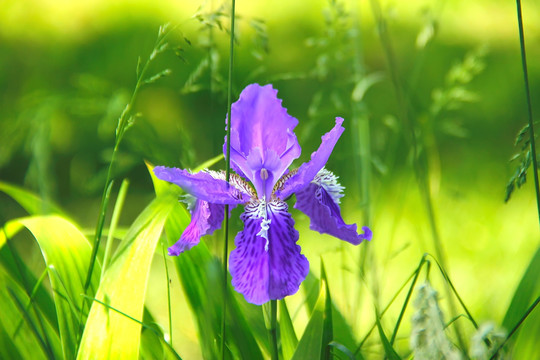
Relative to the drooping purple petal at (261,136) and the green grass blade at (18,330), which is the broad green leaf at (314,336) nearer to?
the drooping purple petal at (261,136)

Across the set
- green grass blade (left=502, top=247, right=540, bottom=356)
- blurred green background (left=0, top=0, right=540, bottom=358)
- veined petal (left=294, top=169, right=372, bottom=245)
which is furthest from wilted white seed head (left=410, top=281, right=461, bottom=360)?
blurred green background (left=0, top=0, right=540, bottom=358)

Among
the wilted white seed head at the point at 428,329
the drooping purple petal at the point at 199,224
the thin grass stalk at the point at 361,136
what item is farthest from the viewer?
the thin grass stalk at the point at 361,136

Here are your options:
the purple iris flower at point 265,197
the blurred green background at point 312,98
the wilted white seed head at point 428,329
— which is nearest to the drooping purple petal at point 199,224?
the purple iris flower at point 265,197

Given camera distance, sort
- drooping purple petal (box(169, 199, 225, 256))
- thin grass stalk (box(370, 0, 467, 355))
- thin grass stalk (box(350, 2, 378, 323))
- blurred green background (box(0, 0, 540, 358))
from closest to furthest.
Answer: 1. thin grass stalk (box(370, 0, 467, 355))
2. drooping purple petal (box(169, 199, 225, 256))
3. thin grass stalk (box(350, 2, 378, 323))
4. blurred green background (box(0, 0, 540, 358))

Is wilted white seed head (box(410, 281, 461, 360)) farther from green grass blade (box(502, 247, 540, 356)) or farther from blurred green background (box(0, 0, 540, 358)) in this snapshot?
blurred green background (box(0, 0, 540, 358))

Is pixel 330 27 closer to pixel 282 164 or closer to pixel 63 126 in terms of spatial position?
pixel 282 164

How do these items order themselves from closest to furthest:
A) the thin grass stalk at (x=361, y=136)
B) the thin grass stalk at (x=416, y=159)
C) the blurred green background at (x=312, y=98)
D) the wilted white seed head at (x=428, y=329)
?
the wilted white seed head at (x=428, y=329) < the thin grass stalk at (x=416, y=159) < the thin grass stalk at (x=361, y=136) < the blurred green background at (x=312, y=98)

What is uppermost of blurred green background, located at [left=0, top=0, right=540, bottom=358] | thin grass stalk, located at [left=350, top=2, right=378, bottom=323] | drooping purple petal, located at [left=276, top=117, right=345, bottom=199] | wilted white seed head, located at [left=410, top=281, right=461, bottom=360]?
blurred green background, located at [left=0, top=0, right=540, bottom=358]
